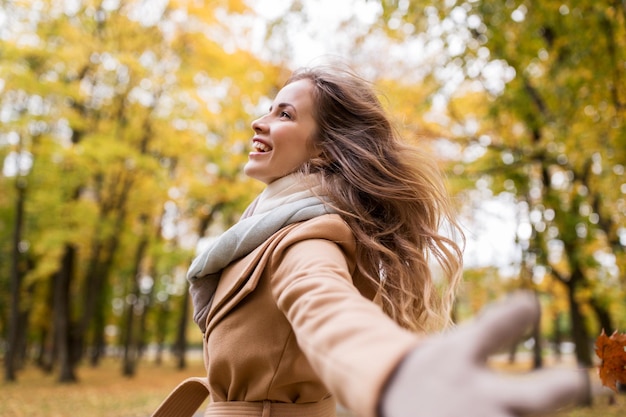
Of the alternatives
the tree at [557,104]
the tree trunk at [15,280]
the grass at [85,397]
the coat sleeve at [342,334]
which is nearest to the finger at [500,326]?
the coat sleeve at [342,334]

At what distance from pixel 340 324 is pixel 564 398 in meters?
0.36

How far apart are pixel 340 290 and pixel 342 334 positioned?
5.6 inches

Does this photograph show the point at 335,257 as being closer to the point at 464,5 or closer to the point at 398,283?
the point at 398,283

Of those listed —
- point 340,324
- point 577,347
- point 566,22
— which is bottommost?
point 577,347

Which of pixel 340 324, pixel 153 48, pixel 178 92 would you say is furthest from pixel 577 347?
pixel 340 324

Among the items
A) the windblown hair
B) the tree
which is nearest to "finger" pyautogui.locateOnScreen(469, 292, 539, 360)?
the windblown hair

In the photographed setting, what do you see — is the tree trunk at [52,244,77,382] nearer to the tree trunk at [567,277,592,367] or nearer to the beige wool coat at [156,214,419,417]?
the tree trunk at [567,277,592,367]

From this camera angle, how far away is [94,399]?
496 inches

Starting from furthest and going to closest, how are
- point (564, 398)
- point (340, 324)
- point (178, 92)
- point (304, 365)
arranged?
point (178, 92) → point (304, 365) → point (340, 324) → point (564, 398)

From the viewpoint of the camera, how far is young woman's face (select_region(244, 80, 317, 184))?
1.90 m

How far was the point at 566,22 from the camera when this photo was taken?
20.0ft

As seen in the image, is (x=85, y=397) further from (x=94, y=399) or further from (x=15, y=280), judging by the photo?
(x=15, y=280)

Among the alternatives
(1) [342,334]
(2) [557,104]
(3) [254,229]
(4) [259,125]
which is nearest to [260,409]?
(3) [254,229]

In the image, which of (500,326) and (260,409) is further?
(260,409)
